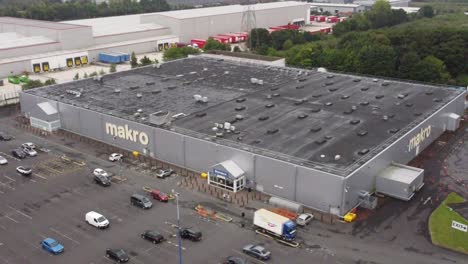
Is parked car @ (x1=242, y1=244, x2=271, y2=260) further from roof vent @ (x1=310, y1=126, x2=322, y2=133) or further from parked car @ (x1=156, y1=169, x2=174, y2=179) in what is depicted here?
roof vent @ (x1=310, y1=126, x2=322, y2=133)

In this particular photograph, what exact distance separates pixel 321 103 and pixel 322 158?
1758 centimetres

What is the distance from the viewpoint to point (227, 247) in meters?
38.0

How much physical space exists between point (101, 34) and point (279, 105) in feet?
242

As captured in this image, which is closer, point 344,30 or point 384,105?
point 384,105

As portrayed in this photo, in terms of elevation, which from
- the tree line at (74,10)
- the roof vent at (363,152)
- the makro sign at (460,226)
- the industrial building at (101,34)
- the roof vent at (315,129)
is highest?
the tree line at (74,10)

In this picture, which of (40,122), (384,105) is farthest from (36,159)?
(384,105)

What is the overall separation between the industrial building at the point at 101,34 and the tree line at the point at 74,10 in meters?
29.7

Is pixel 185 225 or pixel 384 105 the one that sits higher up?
pixel 384 105

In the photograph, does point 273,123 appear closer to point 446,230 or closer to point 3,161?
point 446,230

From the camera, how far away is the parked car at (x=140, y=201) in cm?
4422

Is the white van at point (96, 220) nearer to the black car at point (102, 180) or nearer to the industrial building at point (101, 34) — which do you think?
the black car at point (102, 180)

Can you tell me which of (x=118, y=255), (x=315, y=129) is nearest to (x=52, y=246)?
(x=118, y=255)

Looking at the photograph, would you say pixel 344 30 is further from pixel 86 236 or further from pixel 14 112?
pixel 86 236

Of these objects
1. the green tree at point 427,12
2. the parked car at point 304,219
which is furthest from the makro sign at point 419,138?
the green tree at point 427,12
